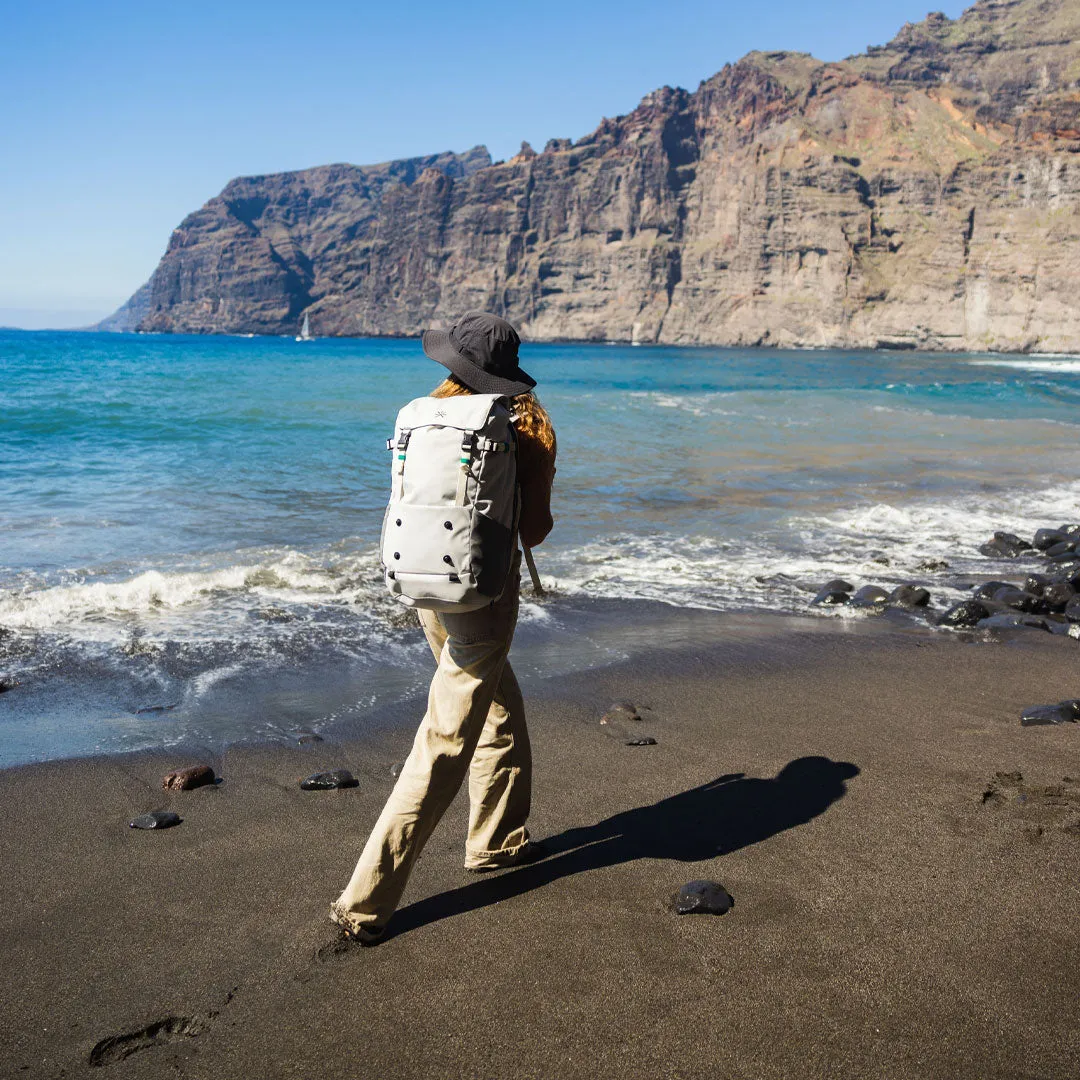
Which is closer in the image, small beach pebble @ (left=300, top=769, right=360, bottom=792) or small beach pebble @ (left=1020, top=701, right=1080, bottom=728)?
small beach pebble @ (left=300, top=769, right=360, bottom=792)

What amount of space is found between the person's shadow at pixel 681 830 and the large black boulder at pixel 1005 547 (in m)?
7.81

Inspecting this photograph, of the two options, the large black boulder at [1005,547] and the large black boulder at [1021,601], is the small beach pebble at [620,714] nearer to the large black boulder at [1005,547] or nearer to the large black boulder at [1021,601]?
the large black boulder at [1021,601]

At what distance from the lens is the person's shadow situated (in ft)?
12.1

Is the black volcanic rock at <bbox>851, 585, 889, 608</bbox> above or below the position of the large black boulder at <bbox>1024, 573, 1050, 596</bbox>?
below

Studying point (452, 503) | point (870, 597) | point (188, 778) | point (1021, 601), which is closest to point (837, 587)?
point (870, 597)

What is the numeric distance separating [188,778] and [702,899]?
2.74 metres

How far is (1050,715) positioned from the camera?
5.66 m

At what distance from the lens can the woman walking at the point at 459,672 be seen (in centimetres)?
332

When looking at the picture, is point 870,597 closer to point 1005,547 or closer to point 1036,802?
point 1005,547

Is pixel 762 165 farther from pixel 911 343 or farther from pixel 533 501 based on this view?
pixel 533 501

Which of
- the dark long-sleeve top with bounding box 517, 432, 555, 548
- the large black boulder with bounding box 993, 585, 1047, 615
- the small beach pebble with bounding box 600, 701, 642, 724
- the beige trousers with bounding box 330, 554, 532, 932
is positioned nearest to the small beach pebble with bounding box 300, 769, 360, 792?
the beige trousers with bounding box 330, 554, 532, 932

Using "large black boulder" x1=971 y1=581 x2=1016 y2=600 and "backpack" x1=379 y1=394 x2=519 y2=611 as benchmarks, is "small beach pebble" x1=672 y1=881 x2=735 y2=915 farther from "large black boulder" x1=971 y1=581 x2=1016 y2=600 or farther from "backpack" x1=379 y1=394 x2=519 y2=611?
"large black boulder" x1=971 y1=581 x2=1016 y2=600

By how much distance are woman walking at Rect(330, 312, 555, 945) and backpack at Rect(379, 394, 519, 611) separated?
17cm

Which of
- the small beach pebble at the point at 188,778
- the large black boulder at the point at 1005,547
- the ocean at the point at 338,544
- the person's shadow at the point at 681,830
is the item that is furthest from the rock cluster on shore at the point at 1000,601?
the small beach pebble at the point at 188,778
